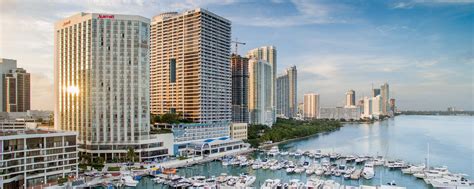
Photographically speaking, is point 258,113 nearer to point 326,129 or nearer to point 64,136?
point 326,129

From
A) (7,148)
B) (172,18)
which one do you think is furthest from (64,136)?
(172,18)

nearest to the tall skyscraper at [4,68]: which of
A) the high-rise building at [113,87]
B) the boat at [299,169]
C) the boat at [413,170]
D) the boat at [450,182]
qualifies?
the high-rise building at [113,87]

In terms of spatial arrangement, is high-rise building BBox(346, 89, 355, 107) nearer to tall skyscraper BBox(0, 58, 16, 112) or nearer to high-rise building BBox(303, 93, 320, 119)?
high-rise building BBox(303, 93, 320, 119)

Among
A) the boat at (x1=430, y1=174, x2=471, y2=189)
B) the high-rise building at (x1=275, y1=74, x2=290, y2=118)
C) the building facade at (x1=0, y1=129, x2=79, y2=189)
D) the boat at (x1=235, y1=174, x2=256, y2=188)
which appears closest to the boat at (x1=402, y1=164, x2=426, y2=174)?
the boat at (x1=430, y1=174, x2=471, y2=189)

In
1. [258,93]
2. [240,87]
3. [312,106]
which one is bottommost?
[312,106]

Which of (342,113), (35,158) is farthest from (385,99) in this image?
(35,158)

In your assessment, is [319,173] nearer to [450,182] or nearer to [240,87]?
[450,182]
